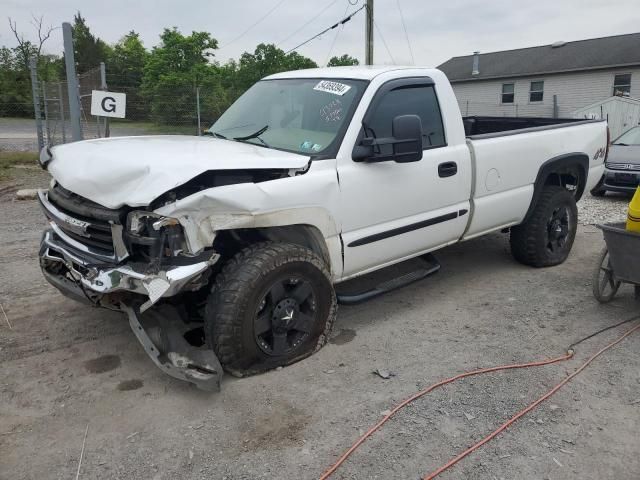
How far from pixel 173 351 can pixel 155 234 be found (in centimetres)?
77

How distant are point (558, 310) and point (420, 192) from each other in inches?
66.1

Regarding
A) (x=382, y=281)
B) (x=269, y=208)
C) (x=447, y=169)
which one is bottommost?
(x=382, y=281)

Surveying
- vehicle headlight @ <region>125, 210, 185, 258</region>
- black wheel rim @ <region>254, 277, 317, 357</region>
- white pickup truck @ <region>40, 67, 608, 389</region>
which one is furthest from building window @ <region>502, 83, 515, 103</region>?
vehicle headlight @ <region>125, 210, 185, 258</region>

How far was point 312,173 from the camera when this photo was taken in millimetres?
3662

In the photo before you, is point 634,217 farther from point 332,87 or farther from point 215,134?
point 215,134

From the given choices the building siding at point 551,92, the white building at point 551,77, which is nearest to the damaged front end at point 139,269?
the white building at point 551,77

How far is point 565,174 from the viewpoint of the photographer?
604cm

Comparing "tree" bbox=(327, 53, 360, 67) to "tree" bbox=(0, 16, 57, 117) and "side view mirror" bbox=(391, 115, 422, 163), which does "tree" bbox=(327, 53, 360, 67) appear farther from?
"side view mirror" bbox=(391, 115, 422, 163)

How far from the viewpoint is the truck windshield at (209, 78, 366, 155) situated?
3.99 meters

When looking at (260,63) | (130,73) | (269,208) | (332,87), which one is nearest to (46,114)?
(332,87)

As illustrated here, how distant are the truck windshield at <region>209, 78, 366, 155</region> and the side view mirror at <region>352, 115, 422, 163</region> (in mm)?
Answer: 200

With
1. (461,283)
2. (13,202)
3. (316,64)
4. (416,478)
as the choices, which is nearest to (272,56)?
(316,64)

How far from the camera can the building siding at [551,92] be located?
1043 inches

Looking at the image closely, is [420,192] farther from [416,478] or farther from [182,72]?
[182,72]
